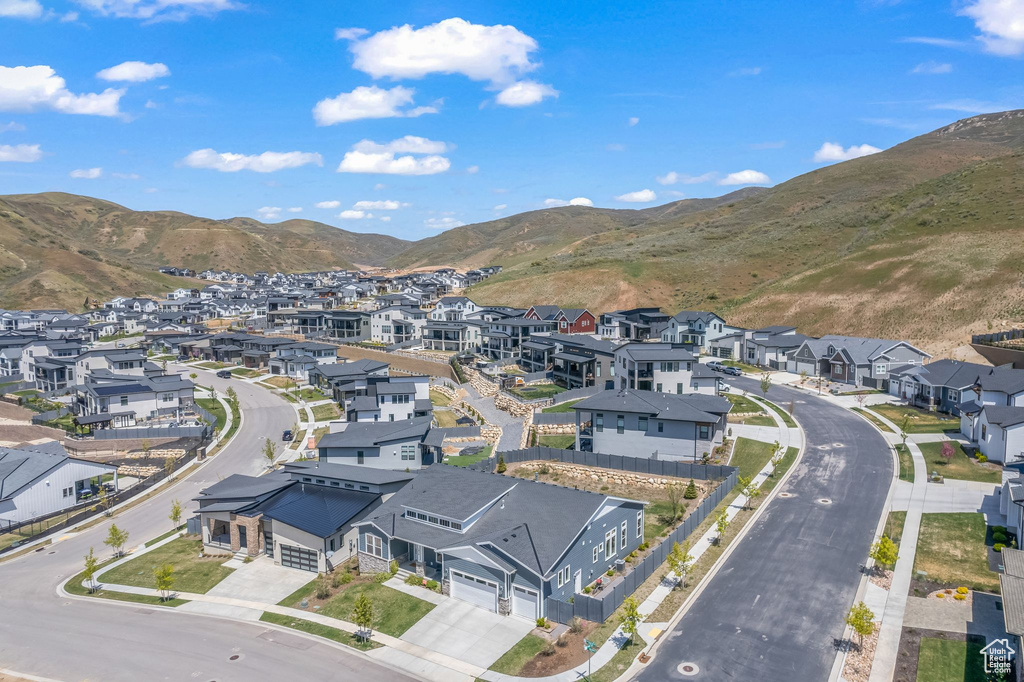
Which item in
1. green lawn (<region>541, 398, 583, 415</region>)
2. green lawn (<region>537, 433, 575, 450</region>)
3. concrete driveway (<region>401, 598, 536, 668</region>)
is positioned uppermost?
green lawn (<region>541, 398, 583, 415</region>)

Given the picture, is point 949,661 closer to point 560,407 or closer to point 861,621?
point 861,621

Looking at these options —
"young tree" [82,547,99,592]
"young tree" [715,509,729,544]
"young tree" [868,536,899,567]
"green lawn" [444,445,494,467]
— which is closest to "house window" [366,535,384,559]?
"young tree" [82,547,99,592]

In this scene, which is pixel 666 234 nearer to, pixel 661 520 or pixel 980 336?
pixel 980 336

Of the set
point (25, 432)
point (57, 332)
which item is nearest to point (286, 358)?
point (25, 432)

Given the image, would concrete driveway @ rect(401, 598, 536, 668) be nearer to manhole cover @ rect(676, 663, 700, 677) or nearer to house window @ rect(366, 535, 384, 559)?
house window @ rect(366, 535, 384, 559)

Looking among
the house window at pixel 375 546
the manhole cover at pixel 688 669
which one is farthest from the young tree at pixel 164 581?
the manhole cover at pixel 688 669

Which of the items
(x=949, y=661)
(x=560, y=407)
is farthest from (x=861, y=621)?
(x=560, y=407)
